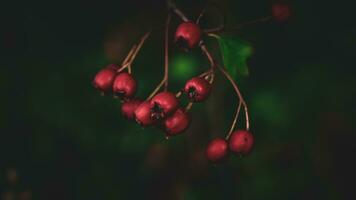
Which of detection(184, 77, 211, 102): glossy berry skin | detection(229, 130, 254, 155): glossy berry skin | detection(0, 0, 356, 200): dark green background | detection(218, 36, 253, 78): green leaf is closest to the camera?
detection(184, 77, 211, 102): glossy berry skin

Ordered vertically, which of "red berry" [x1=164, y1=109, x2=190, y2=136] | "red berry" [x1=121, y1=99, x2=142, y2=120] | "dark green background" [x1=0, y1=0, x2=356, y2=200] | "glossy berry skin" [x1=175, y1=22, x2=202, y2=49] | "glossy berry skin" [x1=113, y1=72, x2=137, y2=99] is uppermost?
"glossy berry skin" [x1=175, y1=22, x2=202, y2=49]

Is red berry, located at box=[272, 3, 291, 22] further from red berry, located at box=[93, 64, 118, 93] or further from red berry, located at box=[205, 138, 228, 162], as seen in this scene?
red berry, located at box=[93, 64, 118, 93]

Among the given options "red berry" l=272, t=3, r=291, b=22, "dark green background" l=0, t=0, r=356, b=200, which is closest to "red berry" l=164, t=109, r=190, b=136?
"red berry" l=272, t=3, r=291, b=22

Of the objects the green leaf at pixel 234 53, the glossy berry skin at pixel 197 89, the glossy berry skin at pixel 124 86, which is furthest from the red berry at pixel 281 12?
the glossy berry skin at pixel 124 86

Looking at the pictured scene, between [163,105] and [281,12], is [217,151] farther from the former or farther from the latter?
[281,12]

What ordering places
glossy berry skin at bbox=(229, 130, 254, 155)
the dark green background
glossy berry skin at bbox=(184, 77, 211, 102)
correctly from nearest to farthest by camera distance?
1. glossy berry skin at bbox=(184, 77, 211, 102)
2. glossy berry skin at bbox=(229, 130, 254, 155)
3. the dark green background

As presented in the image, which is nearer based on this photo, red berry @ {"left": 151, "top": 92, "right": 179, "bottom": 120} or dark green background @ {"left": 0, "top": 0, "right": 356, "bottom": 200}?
red berry @ {"left": 151, "top": 92, "right": 179, "bottom": 120}

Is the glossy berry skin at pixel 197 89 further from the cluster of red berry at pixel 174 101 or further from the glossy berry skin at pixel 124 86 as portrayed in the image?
the glossy berry skin at pixel 124 86
